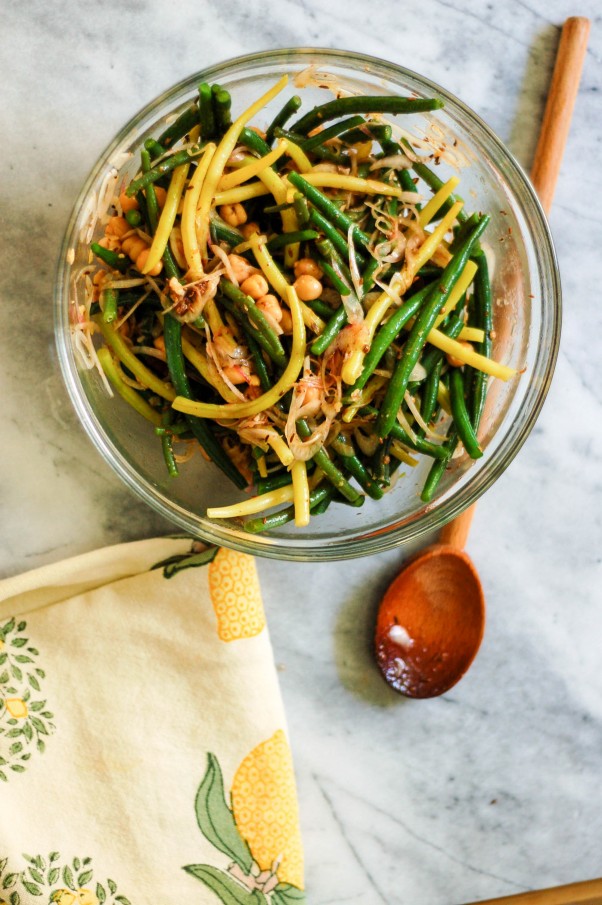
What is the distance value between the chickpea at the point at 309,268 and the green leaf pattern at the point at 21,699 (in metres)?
0.89

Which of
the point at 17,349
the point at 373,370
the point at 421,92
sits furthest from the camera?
the point at 17,349

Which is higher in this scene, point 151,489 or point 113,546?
point 151,489

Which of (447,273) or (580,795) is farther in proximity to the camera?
(580,795)

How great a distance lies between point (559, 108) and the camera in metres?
1.51

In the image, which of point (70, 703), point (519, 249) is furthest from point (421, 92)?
point (70, 703)

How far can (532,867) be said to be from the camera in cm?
169

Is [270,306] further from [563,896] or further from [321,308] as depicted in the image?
[563,896]

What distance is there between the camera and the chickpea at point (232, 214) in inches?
45.3

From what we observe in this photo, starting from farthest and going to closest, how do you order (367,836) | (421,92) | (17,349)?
(367,836) < (17,349) < (421,92)

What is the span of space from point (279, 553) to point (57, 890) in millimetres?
822

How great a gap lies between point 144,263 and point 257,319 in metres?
0.19

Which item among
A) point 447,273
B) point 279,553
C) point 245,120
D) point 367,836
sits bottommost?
point 367,836

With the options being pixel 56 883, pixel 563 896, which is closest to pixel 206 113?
pixel 56 883

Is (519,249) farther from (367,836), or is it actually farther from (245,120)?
(367,836)
